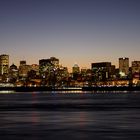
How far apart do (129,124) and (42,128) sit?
8.24m

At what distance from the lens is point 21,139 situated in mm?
35125

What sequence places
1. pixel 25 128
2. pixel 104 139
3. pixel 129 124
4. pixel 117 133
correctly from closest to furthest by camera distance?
pixel 104 139 < pixel 117 133 < pixel 25 128 < pixel 129 124

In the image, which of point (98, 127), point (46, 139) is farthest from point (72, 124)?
point (46, 139)

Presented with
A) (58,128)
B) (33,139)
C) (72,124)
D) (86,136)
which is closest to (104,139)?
(86,136)

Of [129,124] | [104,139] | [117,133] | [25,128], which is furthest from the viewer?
[129,124]

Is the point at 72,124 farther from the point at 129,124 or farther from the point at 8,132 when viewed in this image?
the point at 8,132

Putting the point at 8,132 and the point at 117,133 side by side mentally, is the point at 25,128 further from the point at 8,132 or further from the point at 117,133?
the point at 117,133

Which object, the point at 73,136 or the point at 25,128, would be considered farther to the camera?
the point at 25,128

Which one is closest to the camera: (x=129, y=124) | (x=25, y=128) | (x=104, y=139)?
(x=104, y=139)

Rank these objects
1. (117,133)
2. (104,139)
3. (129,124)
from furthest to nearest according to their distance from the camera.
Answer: (129,124) → (117,133) → (104,139)

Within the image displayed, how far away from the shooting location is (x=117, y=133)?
38.1 m

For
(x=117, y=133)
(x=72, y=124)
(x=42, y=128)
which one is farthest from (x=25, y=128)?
(x=117, y=133)

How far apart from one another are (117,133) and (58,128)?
6.25m

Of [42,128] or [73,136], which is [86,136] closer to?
[73,136]
